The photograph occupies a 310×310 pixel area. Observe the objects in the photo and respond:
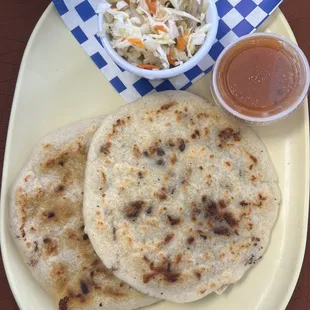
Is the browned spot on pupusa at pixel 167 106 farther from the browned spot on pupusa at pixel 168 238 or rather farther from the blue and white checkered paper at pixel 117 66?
the browned spot on pupusa at pixel 168 238

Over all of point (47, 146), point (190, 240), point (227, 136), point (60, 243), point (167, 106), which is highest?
point (47, 146)

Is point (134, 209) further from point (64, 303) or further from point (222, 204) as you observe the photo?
point (64, 303)

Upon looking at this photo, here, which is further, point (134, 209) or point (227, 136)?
point (227, 136)

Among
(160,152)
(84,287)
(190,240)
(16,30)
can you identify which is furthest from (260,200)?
(16,30)

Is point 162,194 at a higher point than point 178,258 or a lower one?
higher

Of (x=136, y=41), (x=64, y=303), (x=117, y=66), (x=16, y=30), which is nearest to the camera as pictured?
(x=136, y=41)

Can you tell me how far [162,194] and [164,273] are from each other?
0.33m

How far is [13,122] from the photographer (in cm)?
228

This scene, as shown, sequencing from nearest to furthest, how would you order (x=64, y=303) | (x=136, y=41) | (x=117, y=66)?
(x=136, y=41) < (x=64, y=303) < (x=117, y=66)

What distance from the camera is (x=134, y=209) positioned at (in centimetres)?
213

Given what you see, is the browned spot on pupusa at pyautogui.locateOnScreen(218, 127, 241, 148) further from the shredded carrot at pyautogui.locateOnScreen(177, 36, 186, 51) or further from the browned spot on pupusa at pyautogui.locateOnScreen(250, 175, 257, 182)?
the shredded carrot at pyautogui.locateOnScreen(177, 36, 186, 51)

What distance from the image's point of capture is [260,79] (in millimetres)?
2184

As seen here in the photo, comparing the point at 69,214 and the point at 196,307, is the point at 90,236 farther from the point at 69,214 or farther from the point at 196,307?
the point at 196,307

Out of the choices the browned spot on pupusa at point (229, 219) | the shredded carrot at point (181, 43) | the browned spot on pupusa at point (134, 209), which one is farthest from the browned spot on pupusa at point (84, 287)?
the shredded carrot at point (181, 43)
